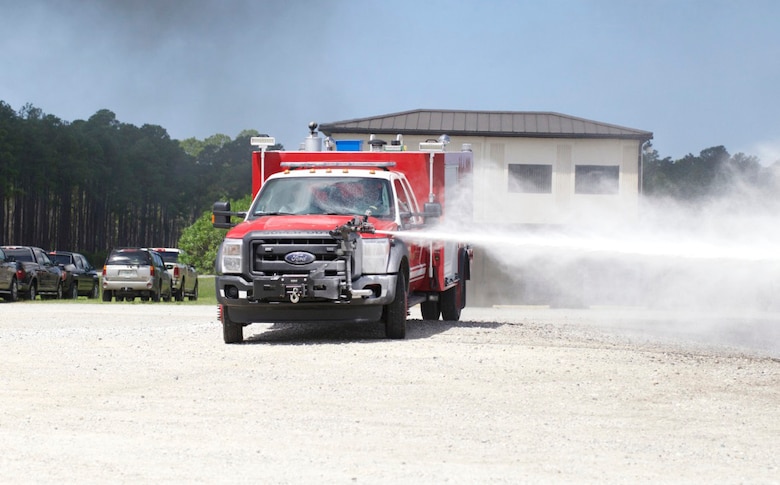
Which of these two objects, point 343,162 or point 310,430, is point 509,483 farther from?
point 343,162

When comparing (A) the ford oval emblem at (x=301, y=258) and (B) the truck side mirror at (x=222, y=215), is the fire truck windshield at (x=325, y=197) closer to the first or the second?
(B) the truck side mirror at (x=222, y=215)

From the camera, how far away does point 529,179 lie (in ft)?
165

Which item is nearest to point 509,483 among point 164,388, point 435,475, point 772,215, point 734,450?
point 435,475

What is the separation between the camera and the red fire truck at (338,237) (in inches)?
611

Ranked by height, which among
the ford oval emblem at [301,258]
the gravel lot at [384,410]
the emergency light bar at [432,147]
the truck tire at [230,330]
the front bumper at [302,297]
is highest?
the emergency light bar at [432,147]

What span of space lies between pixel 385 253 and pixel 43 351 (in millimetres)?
4385

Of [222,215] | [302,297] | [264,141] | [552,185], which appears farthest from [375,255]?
[552,185]

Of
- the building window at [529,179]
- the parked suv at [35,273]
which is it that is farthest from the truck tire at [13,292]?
the building window at [529,179]

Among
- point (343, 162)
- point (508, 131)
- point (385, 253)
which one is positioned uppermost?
point (508, 131)

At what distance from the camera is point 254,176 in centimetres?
1894

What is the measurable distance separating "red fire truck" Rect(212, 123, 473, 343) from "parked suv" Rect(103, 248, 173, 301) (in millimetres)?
17878

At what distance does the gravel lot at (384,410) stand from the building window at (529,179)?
3266 cm

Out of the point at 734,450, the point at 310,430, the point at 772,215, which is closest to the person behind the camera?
the point at 734,450

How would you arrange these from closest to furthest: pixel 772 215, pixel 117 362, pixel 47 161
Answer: pixel 117 362, pixel 772 215, pixel 47 161
